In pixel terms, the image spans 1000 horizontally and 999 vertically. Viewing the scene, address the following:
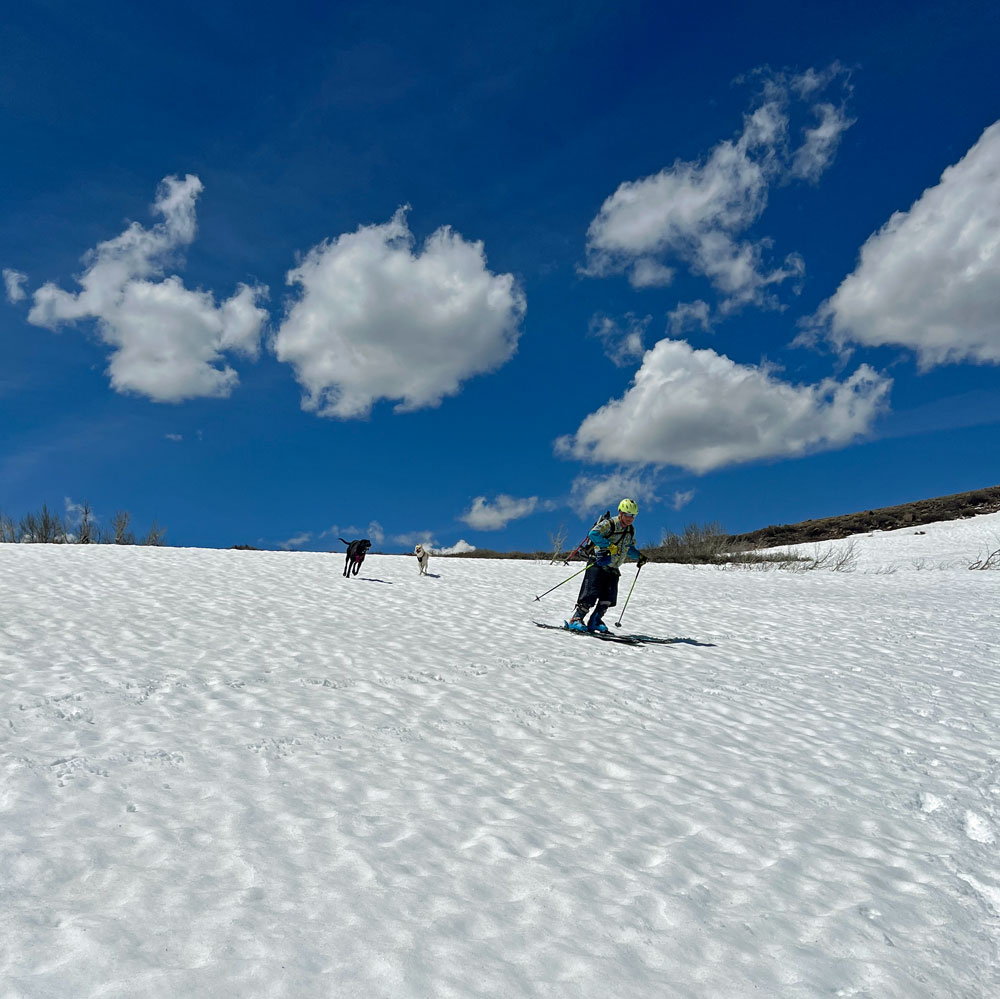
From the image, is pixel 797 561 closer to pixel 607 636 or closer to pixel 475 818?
pixel 607 636

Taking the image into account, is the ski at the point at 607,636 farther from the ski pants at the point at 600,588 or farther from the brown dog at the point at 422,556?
the brown dog at the point at 422,556

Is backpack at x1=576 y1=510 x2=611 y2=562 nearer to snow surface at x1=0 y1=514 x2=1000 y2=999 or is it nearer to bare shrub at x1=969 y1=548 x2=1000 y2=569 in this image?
snow surface at x1=0 y1=514 x2=1000 y2=999

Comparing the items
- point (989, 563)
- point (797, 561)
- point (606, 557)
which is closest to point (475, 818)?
point (606, 557)

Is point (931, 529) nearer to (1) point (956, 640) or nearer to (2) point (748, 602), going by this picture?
(2) point (748, 602)

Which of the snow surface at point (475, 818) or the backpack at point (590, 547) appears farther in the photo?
the backpack at point (590, 547)

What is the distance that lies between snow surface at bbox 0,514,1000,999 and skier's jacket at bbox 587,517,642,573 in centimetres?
180

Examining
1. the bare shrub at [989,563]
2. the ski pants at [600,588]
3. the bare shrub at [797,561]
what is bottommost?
the bare shrub at [989,563]

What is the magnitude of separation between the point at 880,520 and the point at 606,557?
46.8 metres

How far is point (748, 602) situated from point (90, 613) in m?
16.5

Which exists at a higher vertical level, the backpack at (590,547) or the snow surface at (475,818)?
the backpack at (590,547)

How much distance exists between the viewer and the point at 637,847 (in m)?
4.44

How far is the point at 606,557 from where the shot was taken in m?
11.7

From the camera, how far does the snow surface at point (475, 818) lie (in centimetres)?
310

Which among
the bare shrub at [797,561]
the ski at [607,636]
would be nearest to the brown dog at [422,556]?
the ski at [607,636]
